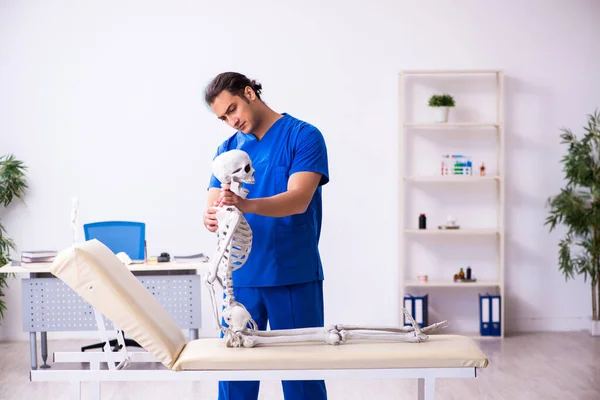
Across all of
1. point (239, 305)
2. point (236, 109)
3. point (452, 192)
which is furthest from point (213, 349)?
point (452, 192)

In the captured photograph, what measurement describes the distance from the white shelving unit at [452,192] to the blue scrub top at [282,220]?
9.74 feet

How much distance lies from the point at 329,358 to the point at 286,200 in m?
0.50

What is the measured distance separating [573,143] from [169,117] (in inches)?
109

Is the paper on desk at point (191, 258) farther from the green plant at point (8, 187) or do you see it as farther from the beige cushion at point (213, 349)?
the beige cushion at point (213, 349)

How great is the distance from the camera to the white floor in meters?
4.03

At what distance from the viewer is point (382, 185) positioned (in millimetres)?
5645

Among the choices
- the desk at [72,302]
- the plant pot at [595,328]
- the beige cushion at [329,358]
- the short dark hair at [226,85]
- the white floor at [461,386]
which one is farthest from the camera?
the plant pot at [595,328]

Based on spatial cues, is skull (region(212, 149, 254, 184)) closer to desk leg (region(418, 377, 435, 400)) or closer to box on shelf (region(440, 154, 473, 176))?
desk leg (region(418, 377, 435, 400))

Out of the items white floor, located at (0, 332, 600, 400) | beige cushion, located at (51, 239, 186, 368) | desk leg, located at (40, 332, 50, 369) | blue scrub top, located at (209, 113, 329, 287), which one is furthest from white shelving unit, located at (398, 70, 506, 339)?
beige cushion, located at (51, 239, 186, 368)

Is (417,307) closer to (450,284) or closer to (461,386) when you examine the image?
(450,284)

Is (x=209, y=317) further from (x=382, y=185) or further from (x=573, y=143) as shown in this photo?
(x=573, y=143)

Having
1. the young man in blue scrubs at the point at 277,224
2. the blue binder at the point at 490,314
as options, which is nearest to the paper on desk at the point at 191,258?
the blue binder at the point at 490,314

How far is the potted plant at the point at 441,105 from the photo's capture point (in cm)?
543

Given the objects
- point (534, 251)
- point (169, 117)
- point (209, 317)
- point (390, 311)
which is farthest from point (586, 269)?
point (169, 117)
